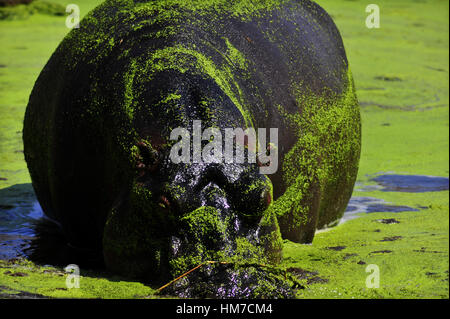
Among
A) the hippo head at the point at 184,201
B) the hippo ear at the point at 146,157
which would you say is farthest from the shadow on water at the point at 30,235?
the hippo ear at the point at 146,157

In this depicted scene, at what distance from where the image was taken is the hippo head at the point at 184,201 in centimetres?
350

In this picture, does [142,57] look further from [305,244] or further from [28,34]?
[28,34]

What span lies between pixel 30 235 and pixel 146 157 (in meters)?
1.67

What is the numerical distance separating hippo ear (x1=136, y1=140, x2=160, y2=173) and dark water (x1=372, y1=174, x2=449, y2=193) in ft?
10.8

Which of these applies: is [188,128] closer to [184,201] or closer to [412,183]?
[184,201]

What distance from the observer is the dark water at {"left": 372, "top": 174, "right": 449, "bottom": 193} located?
21.8 ft

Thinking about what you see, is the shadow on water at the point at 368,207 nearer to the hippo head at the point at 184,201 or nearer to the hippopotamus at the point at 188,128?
the hippopotamus at the point at 188,128

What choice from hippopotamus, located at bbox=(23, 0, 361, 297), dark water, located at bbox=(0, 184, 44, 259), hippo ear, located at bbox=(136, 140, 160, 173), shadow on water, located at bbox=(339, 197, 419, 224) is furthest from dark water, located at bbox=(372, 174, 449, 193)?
hippo ear, located at bbox=(136, 140, 160, 173)

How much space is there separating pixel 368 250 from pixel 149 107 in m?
1.72

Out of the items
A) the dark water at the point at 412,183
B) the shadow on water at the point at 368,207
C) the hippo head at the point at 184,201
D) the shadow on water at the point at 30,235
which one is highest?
the hippo head at the point at 184,201

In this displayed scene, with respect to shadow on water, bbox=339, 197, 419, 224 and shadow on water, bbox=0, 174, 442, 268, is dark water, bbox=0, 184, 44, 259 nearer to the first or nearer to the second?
shadow on water, bbox=0, 174, 442, 268

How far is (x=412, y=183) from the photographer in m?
6.83

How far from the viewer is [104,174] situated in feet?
13.6

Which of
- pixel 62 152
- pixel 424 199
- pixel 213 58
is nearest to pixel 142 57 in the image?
pixel 213 58
